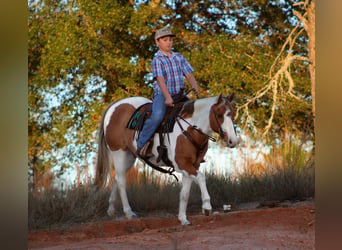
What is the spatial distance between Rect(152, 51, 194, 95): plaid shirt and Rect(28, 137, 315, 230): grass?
2201 millimetres

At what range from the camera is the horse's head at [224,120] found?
228 inches

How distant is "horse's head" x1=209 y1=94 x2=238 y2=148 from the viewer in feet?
19.0

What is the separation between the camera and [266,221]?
18.5 feet

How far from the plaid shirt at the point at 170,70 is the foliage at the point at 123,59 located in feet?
17.6

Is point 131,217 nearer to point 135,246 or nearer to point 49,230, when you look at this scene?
point 49,230

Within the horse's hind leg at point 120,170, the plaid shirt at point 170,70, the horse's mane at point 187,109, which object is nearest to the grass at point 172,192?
the horse's hind leg at point 120,170

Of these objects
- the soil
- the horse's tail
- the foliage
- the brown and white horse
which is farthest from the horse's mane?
the foliage

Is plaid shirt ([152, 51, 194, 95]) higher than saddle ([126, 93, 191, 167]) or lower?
higher

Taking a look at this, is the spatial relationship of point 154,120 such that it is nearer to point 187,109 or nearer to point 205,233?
point 187,109

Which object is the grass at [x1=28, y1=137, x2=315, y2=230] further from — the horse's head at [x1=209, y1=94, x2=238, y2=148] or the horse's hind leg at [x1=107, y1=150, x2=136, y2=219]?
the horse's head at [x1=209, y1=94, x2=238, y2=148]

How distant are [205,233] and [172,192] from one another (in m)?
3.69

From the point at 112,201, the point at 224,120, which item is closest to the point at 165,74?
the point at 224,120
